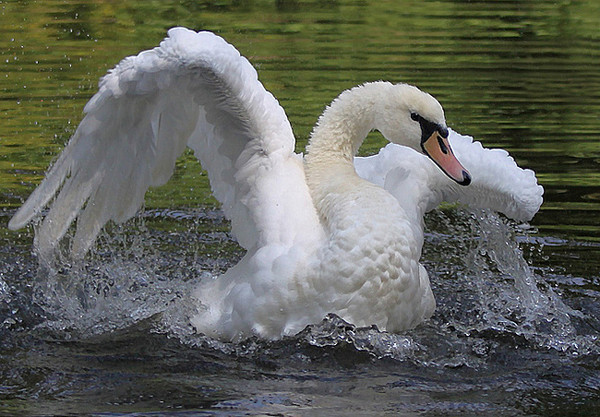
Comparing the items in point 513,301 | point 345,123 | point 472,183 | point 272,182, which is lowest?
point 513,301

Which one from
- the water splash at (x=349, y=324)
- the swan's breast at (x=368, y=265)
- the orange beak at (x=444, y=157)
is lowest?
the water splash at (x=349, y=324)

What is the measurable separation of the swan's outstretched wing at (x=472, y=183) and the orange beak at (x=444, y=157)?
19.0 inches

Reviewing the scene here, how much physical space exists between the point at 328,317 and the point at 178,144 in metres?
1.31

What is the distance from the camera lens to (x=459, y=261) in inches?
308

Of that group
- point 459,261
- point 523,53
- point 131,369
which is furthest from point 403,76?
point 131,369

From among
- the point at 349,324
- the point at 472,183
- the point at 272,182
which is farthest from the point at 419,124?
the point at 349,324

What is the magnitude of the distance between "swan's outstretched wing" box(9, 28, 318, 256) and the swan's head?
0.57 meters

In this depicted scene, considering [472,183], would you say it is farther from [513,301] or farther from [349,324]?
[349,324]

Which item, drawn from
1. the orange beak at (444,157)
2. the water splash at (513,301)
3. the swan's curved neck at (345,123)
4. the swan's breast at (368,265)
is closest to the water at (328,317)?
the water splash at (513,301)

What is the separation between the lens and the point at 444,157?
19.9 ft

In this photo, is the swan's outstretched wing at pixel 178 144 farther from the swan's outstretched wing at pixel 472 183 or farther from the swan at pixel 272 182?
the swan's outstretched wing at pixel 472 183

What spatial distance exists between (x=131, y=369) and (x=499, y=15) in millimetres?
15354

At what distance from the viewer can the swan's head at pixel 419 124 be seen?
608 cm

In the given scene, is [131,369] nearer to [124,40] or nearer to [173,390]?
[173,390]
